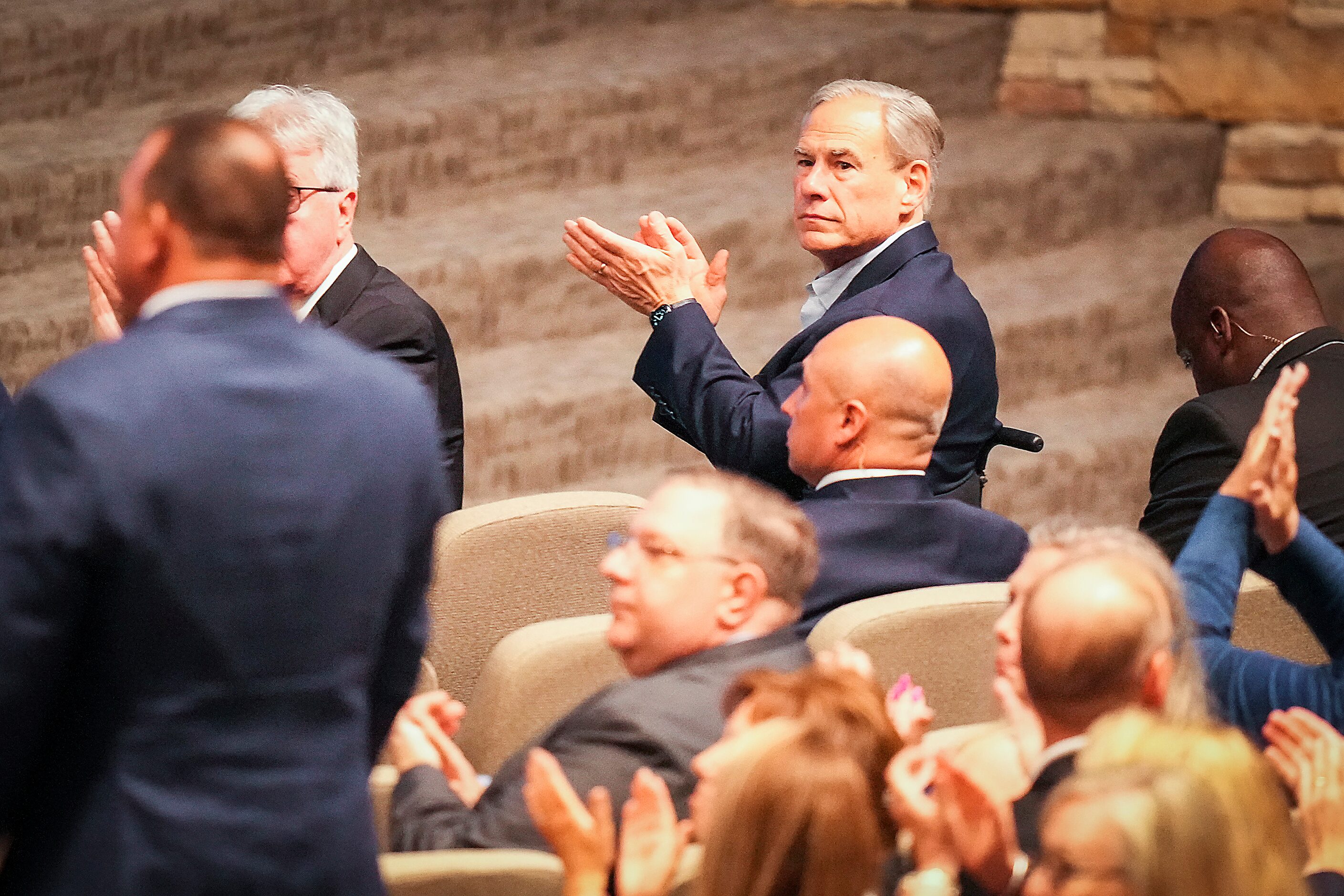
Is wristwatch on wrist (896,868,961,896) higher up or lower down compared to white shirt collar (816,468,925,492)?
lower down

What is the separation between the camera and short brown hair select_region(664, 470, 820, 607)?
2.01 metres

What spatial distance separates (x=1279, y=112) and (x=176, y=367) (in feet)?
15.0

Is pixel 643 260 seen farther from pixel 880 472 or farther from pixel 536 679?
pixel 536 679

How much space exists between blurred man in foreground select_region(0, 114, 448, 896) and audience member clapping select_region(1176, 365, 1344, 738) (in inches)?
37.1

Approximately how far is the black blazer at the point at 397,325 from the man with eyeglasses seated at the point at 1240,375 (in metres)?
1.17

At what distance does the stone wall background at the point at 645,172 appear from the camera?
4.41 meters

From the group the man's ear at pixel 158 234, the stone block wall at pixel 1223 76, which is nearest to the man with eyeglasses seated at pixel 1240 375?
the man's ear at pixel 158 234

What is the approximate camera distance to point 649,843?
5.28ft

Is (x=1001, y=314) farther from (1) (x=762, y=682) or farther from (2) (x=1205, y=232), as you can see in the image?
(1) (x=762, y=682)

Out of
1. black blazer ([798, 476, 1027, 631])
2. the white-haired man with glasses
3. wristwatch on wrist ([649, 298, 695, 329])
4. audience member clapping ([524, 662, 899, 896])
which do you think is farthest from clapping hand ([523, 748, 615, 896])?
the white-haired man with glasses

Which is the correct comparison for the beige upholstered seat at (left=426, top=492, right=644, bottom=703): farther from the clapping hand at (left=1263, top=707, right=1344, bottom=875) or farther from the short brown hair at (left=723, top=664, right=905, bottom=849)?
the clapping hand at (left=1263, top=707, right=1344, bottom=875)

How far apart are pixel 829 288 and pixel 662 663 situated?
1.08 metres

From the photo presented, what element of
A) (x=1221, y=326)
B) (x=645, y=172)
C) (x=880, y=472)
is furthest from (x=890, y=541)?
(x=645, y=172)

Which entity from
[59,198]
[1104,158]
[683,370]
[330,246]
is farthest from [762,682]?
[1104,158]
